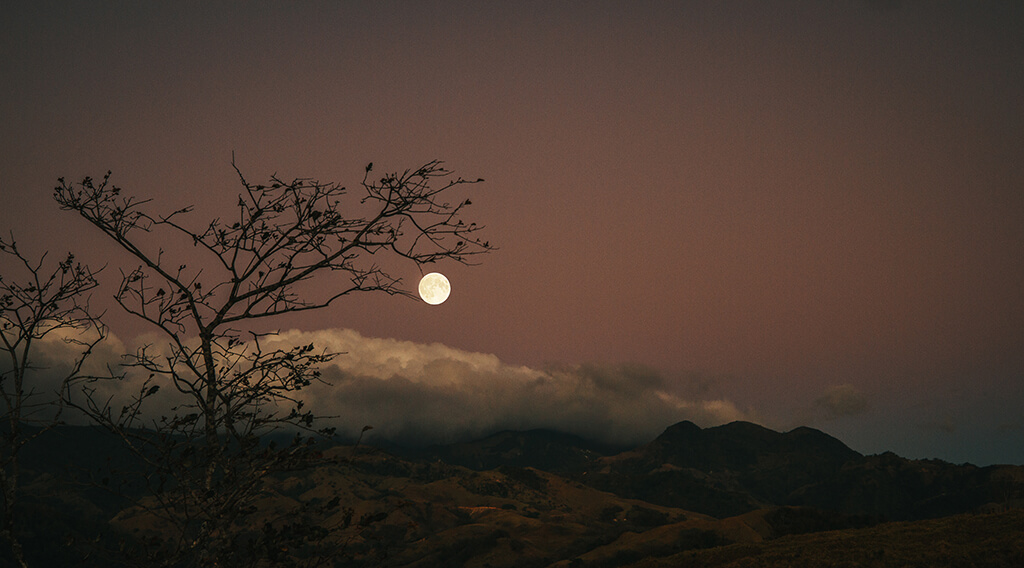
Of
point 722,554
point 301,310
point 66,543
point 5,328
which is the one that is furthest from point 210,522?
point 722,554

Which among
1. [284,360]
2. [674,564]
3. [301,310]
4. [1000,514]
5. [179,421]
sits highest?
[301,310]

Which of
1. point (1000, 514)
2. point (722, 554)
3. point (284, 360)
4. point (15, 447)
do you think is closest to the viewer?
point (284, 360)

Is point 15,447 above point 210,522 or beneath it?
above

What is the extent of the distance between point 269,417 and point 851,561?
74.3 meters

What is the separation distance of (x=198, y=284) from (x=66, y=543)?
3.27 m

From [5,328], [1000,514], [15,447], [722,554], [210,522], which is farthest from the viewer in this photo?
[722,554]

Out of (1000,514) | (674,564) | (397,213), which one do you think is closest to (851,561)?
(1000,514)

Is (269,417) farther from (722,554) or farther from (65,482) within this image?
(722,554)

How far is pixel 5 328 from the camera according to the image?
12.5m

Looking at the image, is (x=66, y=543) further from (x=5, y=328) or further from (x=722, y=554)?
(x=722, y=554)

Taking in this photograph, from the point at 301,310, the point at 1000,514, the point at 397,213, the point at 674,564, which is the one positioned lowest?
the point at 674,564

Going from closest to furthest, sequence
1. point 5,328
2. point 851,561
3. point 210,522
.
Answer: point 210,522, point 5,328, point 851,561

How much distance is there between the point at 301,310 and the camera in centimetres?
915

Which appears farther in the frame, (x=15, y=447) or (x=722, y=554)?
(x=722, y=554)
